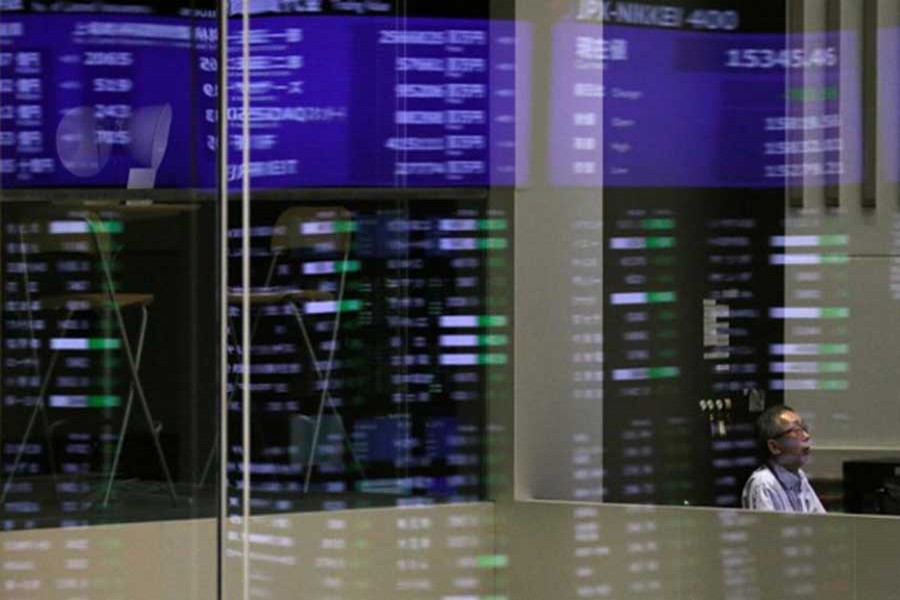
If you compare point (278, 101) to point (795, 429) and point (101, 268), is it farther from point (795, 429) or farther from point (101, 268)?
point (795, 429)

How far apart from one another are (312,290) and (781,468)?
A: 81cm

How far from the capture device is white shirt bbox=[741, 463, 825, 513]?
11.3 ft

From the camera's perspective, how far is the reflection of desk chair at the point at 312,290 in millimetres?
3596

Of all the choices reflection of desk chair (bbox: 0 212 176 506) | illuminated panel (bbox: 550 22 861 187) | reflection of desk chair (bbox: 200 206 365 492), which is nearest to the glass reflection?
reflection of desk chair (bbox: 0 212 176 506)

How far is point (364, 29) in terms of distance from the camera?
12.0 ft

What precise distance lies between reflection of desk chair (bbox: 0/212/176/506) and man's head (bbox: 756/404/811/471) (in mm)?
920

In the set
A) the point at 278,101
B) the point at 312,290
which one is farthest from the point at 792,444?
the point at 278,101

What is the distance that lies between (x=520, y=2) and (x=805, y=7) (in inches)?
21.4

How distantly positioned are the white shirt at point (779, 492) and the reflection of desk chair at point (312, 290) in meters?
0.65

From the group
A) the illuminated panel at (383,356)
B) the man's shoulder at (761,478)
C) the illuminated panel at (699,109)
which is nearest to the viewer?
the illuminated panel at (699,109)

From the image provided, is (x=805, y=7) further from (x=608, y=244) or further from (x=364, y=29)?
(x=364, y=29)

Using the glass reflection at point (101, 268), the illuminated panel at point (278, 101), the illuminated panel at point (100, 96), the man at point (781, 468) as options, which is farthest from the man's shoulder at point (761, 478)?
the illuminated panel at point (100, 96)

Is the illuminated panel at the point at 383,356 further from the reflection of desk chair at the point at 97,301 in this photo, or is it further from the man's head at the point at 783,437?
the man's head at the point at 783,437

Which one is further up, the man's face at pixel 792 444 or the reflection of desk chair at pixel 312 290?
the reflection of desk chair at pixel 312 290
